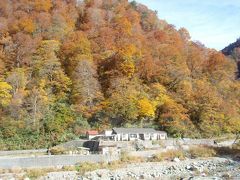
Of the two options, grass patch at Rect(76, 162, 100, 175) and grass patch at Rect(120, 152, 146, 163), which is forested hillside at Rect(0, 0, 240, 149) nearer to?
grass patch at Rect(120, 152, 146, 163)

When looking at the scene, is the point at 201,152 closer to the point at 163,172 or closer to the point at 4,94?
the point at 163,172

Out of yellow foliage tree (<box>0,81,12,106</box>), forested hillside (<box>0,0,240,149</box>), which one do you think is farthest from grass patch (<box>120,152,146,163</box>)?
yellow foliage tree (<box>0,81,12,106</box>)

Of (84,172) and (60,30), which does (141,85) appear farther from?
(84,172)

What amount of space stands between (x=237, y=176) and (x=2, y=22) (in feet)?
148

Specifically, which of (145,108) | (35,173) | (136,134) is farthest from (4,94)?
(35,173)

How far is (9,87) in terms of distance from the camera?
49.5 metres

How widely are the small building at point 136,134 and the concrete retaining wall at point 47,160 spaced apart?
9.71 metres

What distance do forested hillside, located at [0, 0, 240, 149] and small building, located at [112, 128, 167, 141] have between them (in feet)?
9.78

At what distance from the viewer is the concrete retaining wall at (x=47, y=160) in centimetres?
3325

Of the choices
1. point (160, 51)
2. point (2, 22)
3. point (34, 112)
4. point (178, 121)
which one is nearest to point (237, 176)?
point (178, 121)

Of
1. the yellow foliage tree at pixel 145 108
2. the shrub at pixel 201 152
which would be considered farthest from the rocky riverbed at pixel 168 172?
the yellow foliage tree at pixel 145 108

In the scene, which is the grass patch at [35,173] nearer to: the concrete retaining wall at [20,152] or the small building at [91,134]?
the concrete retaining wall at [20,152]

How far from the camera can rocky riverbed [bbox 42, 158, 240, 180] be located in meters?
33.0

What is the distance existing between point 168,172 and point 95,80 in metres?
22.1
